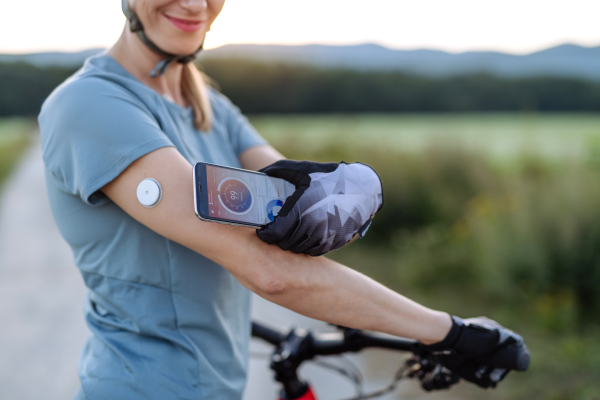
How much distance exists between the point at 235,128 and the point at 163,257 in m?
0.69

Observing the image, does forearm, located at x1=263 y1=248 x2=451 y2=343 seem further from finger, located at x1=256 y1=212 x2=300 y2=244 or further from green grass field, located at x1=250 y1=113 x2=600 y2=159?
green grass field, located at x1=250 y1=113 x2=600 y2=159

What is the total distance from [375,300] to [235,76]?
21543 millimetres

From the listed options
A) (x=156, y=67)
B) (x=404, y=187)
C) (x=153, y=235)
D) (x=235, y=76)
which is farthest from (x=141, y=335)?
(x=235, y=76)

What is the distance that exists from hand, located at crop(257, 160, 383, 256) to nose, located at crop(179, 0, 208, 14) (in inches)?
20.0

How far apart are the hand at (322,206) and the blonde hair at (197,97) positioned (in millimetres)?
473

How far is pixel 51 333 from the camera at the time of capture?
4434mm

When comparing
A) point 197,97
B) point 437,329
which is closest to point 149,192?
point 197,97

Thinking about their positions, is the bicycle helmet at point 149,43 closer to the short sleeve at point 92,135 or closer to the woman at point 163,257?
the woman at point 163,257

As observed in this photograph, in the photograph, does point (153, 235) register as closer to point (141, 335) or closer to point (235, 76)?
point (141, 335)

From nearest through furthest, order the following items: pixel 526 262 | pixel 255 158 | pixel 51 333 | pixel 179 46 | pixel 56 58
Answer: pixel 179 46 < pixel 255 158 < pixel 526 262 < pixel 51 333 < pixel 56 58

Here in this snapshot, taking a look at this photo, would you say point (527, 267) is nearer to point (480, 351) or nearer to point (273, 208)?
point (480, 351)

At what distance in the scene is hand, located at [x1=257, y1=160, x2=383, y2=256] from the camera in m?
1.08

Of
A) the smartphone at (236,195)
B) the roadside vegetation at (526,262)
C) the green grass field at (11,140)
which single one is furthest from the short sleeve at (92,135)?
the green grass field at (11,140)

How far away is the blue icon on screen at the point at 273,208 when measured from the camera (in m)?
1.18
